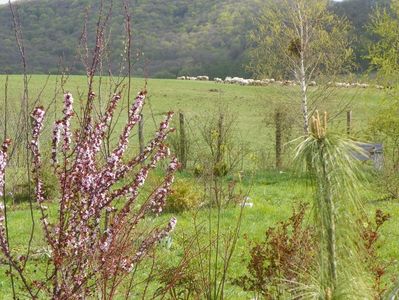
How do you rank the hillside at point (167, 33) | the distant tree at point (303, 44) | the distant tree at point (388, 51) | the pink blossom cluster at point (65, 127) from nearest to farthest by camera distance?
Result: the pink blossom cluster at point (65, 127) < the distant tree at point (388, 51) < the distant tree at point (303, 44) < the hillside at point (167, 33)

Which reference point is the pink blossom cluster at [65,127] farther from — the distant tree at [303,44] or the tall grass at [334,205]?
the distant tree at [303,44]

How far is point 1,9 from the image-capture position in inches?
5689

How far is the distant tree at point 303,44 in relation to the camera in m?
20.6

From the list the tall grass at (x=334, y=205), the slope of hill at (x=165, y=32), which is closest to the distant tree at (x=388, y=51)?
the tall grass at (x=334, y=205)

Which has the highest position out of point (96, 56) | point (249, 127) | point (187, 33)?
point (187, 33)

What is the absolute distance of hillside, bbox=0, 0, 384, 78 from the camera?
10016 cm

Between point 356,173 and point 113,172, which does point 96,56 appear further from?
point 356,173

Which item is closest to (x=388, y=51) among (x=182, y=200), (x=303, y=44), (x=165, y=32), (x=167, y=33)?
(x=303, y=44)

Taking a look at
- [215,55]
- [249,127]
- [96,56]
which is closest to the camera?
[96,56]

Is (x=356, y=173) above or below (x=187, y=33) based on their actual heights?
below

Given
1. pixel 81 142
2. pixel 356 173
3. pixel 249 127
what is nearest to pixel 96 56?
pixel 81 142

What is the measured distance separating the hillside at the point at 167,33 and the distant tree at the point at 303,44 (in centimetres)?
5888

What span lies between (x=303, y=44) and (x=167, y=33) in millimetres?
111336

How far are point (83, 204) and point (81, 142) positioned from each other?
1.25ft
